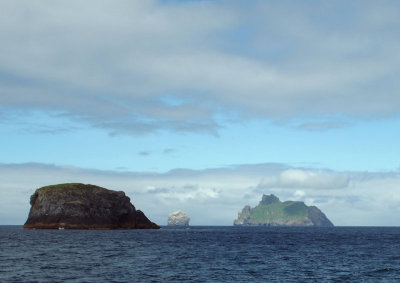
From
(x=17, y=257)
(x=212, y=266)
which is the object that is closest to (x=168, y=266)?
(x=212, y=266)

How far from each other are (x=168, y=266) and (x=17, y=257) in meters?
23.9

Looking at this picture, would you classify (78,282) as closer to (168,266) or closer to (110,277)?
(110,277)

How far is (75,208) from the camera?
185 m

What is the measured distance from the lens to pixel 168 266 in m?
60.5

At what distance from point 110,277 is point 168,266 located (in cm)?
1272

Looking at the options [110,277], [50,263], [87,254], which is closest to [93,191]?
[87,254]

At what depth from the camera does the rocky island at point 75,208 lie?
184250mm

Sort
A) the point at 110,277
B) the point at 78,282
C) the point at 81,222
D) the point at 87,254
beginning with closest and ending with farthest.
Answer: the point at 78,282, the point at 110,277, the point at 87,254, the point at 81,222

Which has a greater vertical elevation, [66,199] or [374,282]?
[66,199]

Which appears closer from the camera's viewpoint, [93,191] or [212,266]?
[212,266]

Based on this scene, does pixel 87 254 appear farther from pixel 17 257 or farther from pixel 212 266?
pixel 212 266

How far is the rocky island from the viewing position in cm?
18425

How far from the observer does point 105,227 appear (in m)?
190

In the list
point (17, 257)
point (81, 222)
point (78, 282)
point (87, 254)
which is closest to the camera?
point (78, 282)
